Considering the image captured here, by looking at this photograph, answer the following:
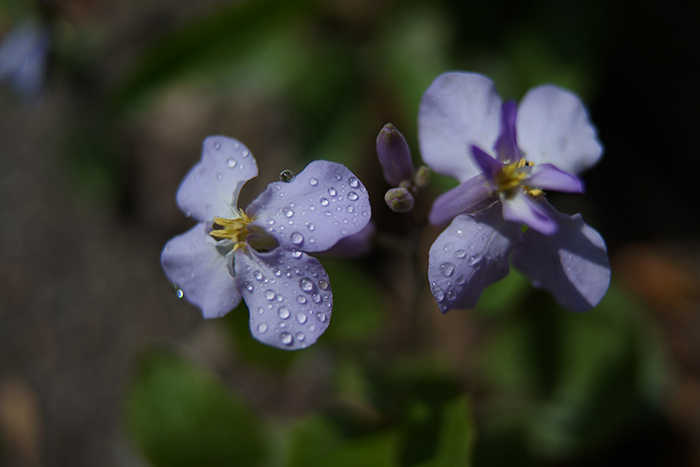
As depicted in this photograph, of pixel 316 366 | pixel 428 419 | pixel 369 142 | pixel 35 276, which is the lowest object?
pixel 316 366

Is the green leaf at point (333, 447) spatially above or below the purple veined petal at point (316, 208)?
below

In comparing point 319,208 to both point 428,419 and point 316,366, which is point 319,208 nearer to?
point 428,419

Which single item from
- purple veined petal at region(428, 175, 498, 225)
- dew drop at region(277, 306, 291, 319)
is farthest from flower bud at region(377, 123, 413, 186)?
dew drop at region(277, 306, 291, 319)

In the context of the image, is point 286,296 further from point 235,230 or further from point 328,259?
point 328,259

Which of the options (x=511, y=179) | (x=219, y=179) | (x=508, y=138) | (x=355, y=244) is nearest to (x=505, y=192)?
(x=511, y=179)

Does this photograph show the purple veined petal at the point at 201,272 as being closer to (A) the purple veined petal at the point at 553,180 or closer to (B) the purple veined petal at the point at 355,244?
(B) the purple veined petal at the point at 355,244

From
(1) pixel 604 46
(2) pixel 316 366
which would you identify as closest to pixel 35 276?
(2) pixel 316 366

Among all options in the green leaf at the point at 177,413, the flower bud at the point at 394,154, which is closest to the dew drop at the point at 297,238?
the flower bud at the point at 394,154
